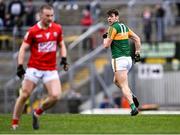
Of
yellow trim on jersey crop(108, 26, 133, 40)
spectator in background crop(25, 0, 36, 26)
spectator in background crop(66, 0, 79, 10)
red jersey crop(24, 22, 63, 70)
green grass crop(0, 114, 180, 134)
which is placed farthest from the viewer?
spectator in background crop(66, 0, 79, 10)

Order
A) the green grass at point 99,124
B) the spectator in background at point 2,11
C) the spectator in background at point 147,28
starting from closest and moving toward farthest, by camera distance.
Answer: the green grass at point 99,124 → the spectator in background at point 147,28 → the spectator in background at point 2,11

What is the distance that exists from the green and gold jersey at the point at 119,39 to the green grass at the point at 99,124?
1382mm

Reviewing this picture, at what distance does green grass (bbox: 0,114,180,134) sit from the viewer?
16.4 meters

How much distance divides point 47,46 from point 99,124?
2.06 meters

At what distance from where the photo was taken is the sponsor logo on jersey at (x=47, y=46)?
55.1 feet

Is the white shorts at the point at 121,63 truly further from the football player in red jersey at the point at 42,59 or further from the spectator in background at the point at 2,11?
the spectator in background at the point at 2,11

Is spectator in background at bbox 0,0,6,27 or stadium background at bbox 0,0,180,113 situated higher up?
spectator in background at bbox 0,0,6,27

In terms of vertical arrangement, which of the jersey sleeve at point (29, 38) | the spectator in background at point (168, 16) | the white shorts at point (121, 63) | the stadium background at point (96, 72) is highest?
the jersey sleeve at point (29, 38)

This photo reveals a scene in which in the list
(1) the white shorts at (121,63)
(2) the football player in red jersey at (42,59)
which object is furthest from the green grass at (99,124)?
(1) the white shorts at (121,63)

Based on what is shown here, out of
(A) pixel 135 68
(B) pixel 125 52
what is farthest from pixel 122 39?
(A) pixel 135 68

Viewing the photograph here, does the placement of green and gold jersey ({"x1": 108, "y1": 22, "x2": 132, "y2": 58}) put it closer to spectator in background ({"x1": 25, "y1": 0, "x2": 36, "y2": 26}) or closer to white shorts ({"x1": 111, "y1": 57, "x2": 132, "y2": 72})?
white shorts ({"x1": 111, "y1": 57, "x2": 132, "y2": 72})

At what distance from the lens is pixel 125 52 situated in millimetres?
19656

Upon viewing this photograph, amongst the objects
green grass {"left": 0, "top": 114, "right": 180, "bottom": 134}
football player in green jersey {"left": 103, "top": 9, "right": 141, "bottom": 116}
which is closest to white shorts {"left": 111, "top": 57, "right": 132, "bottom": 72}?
football player in green jersey {"left": 103, "top": 9, "right": 141, "bottom": 116}

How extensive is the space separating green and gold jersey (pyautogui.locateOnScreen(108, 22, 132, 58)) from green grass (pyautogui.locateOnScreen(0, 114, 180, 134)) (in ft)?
4.53
